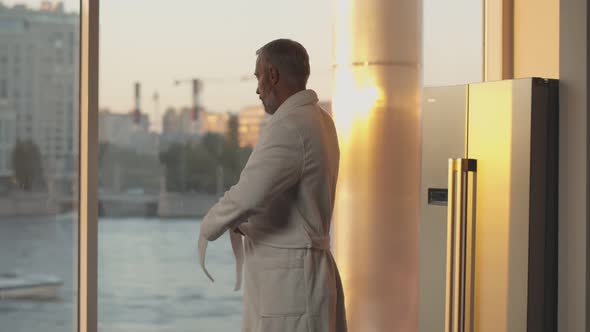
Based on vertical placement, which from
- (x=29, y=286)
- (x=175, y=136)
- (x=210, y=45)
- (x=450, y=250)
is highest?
(x=210, y=45)

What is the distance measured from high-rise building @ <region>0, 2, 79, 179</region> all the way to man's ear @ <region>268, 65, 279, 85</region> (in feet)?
3.40

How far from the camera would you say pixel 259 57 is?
2.45 meters

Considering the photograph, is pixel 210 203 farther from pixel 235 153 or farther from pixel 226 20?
pixel 226 20

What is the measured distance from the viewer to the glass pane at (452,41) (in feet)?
13.5

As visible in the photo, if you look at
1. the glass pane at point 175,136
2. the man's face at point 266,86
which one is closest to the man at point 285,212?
the man's face at point 266,86

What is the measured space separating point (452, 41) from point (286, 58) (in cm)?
200

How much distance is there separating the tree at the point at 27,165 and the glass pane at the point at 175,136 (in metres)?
0.27

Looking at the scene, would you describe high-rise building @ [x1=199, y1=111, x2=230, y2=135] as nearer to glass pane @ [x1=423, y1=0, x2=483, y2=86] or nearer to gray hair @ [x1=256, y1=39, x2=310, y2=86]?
glass pane @ [x1=423, y1=0, x2=483, y2=86]

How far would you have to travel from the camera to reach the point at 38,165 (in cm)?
312

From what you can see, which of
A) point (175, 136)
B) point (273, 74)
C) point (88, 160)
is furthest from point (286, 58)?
point (175, 136)

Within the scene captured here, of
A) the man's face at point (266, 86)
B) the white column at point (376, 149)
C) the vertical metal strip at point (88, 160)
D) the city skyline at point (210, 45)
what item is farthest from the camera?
the white column at point (376, 149)

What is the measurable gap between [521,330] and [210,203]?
4.50 ft

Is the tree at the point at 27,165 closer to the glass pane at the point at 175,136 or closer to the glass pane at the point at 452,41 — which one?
the glass pane at the point at 175,136

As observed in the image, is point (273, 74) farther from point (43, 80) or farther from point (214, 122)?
point (214, 122)
